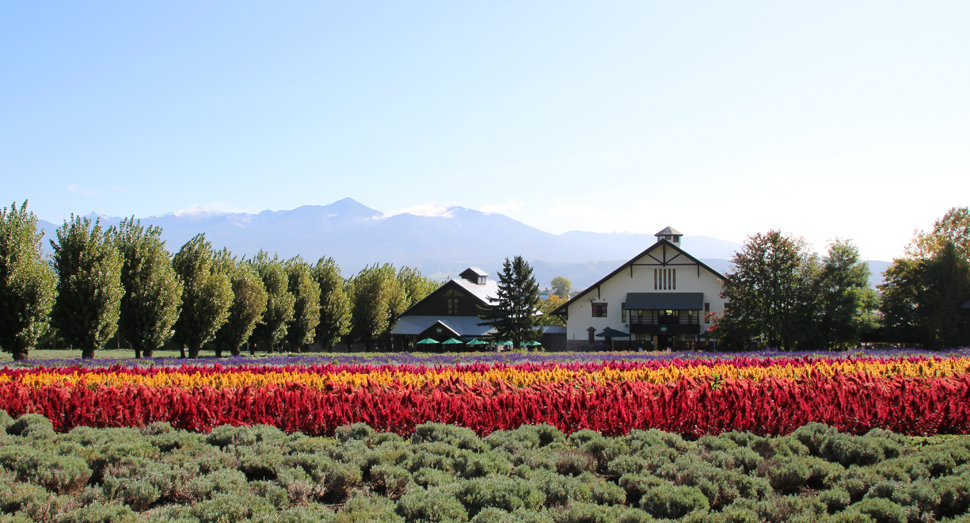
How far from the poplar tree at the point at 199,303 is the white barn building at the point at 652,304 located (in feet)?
89.9

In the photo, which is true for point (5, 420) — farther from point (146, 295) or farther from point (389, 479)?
point (146, 295)

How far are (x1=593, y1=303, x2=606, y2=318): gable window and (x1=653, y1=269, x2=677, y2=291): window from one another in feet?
14.8

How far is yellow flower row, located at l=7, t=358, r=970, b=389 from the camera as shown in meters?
13.8

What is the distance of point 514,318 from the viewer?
154 ft

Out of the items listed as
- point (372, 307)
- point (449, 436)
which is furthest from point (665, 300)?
point (449, 436)

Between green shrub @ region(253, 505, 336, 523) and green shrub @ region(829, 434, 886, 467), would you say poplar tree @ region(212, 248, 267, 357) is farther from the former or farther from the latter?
green shrub @ region(829, 434, 886, 467)

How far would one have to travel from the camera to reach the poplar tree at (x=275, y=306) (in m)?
43.6

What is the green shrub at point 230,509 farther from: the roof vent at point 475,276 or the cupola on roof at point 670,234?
the roof vent at point 475,276

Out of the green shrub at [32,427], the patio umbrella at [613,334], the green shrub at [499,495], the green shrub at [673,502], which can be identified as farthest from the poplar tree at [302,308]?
the green shrub at [673,502]

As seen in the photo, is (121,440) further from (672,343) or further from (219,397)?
(672,343)

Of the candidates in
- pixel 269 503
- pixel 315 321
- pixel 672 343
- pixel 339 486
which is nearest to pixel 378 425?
pixel 339 486

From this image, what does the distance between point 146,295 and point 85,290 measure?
128 inches

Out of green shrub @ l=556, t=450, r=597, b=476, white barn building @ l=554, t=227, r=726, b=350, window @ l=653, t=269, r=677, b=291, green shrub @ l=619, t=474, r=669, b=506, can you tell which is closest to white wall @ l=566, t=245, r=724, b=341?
white barn building @ l=554, t=227, r=726, b=350

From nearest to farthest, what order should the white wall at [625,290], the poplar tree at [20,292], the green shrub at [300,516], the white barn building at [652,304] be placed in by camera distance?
1. the green shrub at [300,516]
2. the poplar tree at [20,292]
3. the white barn building at [652,304]
4. the white wall at [625,290]
